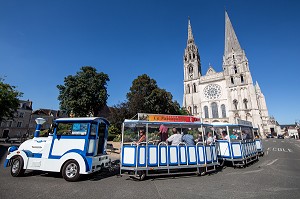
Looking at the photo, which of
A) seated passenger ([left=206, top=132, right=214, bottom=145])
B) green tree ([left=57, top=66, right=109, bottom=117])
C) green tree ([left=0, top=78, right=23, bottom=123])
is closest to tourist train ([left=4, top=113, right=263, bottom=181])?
seated passenger ([left=206, top=132, right=214, bottom=145])

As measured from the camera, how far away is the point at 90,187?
5.20m

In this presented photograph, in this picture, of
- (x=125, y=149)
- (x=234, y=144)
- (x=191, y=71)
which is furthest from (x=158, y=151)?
(x=191, y=71)

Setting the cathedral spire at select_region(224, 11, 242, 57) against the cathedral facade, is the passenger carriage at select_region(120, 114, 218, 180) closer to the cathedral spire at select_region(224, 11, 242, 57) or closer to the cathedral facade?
the cathedral facade

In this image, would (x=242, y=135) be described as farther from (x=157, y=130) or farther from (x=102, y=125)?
(x=102, y=125)

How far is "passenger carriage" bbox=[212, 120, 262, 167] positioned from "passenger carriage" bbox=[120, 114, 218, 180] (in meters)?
1.63

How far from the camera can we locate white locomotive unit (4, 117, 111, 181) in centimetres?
601

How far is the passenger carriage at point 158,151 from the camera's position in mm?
6301

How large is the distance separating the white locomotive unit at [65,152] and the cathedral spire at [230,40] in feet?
237

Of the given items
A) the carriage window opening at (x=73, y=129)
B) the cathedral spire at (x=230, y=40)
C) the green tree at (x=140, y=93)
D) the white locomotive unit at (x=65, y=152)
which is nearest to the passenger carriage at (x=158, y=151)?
the white locomotive unit at (x=65, y=152)

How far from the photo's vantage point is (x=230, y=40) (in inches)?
2584

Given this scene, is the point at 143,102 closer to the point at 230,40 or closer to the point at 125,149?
the point at 125,149

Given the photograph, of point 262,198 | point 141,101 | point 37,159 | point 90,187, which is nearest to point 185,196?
point 262,198

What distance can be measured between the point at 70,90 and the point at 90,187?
29.7 metres

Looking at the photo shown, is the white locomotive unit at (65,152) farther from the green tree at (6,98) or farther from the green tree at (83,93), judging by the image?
the green tree at (83,93)
